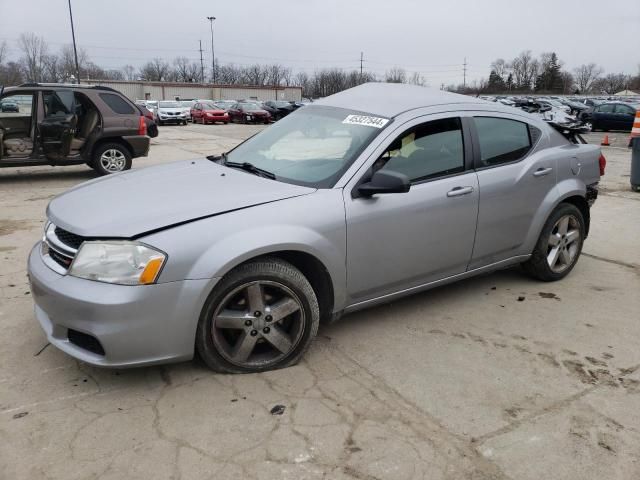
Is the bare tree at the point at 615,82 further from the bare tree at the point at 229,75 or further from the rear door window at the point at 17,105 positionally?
the rear door window at the point at 17,105

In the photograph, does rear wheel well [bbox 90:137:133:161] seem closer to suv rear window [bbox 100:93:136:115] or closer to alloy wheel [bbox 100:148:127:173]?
alloy wheel [bbox 100:148:127:173]

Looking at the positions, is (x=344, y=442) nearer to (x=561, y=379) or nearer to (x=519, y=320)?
(x=561, y=379)

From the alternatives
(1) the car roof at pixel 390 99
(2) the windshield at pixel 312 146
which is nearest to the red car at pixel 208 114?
(1) the car roof at pixel 390 99

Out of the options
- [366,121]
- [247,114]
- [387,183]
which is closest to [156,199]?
[387,183]

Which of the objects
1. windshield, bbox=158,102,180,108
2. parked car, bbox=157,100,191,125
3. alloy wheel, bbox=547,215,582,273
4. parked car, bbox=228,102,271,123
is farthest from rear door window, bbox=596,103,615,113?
alloy wheel, bbox=547,215,582,273

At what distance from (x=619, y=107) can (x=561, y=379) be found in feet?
88.1

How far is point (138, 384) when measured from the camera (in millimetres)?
2980

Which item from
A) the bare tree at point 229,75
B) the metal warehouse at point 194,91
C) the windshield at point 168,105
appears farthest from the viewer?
the bare tree at point 229,75

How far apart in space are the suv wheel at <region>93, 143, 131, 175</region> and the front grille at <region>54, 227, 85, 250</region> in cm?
737

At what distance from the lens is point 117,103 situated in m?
9.96

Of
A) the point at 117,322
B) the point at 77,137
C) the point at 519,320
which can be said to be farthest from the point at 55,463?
the point at 77,137

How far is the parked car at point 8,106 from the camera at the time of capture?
30.0 feet

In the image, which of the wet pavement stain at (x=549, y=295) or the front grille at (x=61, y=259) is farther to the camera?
the wet pavement stain at (x=549, y=295)

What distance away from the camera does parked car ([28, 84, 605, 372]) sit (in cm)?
273
